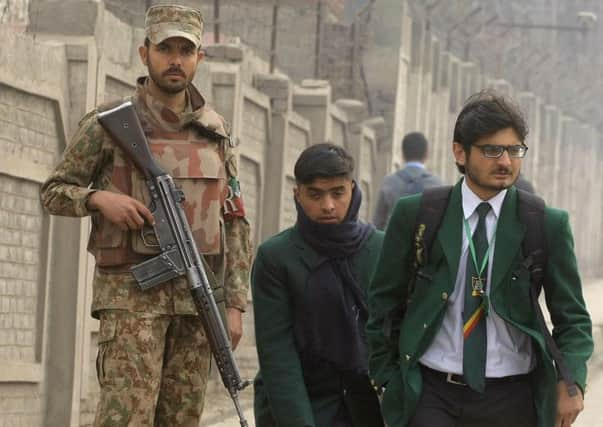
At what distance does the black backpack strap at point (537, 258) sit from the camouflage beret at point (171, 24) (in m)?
1.17

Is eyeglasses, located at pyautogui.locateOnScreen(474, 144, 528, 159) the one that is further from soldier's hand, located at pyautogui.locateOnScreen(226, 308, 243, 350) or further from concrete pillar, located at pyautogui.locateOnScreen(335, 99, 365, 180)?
concrete pillar, located at pyautogui.locateOnScreen(335, 99, 365, 180)

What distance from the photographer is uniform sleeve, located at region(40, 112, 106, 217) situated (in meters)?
5.69

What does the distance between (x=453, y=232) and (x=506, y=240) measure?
0.14m

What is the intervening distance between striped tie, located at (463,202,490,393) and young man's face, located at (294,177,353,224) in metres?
0.85

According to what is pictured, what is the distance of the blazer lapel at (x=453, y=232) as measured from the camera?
16.5 ft

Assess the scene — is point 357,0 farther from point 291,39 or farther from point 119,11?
point 119,11

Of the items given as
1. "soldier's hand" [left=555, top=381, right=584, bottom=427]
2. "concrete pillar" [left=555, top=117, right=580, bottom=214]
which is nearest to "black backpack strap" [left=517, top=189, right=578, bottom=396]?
"soldier's hand" [left=555, top=381, right=584, bottom=427]

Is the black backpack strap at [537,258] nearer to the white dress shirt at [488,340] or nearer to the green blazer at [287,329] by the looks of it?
the white dress shirt at [488,340]

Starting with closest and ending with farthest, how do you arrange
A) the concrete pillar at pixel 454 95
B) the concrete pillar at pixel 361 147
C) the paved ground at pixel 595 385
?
the paved ground at pixel 595 385 → the concrete pillar at pixel 361 147 → the concrete pillar at pixel 454 95

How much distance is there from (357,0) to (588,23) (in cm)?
2060

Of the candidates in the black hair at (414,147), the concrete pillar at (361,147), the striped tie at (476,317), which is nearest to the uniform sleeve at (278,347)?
the striped tie at (476,317)

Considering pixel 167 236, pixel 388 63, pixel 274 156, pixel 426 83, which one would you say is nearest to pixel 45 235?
pixel 167 236

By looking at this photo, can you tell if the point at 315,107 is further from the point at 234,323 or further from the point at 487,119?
the point at 487,119

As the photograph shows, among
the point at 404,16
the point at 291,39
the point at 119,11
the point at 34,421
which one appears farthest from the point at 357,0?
the point at 34,421
